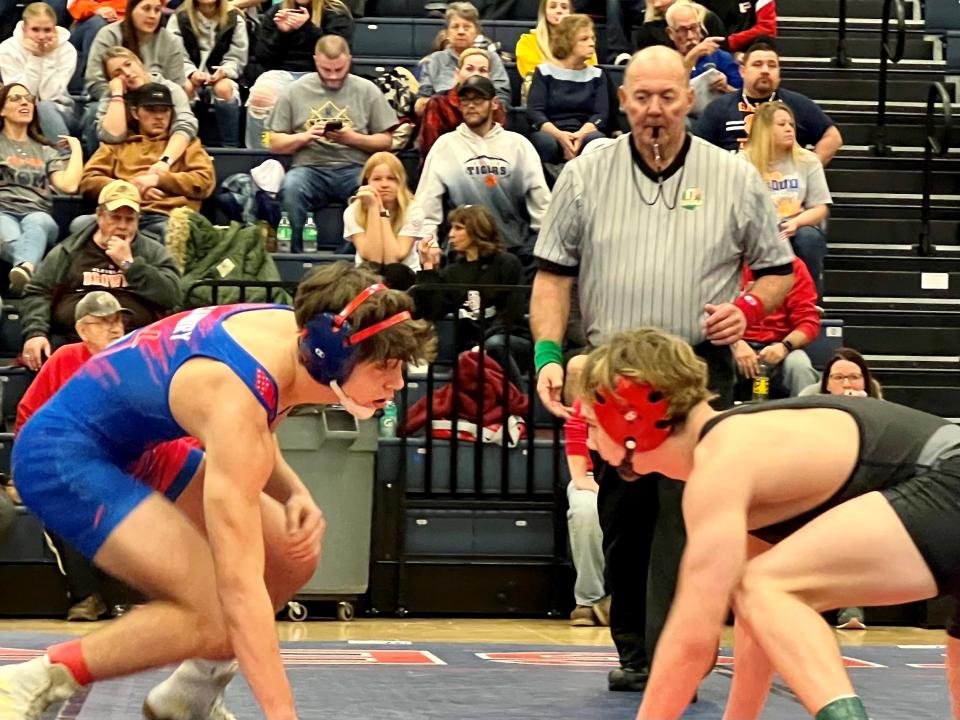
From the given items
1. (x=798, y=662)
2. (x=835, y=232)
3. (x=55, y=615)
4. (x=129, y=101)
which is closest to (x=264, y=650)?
(x=798, y=662)

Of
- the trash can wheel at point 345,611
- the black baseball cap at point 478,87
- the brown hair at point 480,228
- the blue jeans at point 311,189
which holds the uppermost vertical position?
the black baseball cap at point 478,87

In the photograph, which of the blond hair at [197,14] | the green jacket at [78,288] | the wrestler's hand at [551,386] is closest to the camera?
the wrestler's hand at [551,386]

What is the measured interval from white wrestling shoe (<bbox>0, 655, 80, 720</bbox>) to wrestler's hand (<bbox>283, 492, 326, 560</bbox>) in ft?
1.84

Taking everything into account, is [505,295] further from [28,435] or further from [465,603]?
[28,435]

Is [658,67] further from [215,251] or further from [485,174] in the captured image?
[215,251]

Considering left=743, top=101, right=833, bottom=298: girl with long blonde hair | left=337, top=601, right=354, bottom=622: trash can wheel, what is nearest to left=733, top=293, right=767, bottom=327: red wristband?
left=337, top=601, right=354, bottom=622: trash can wheel

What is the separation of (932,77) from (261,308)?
718cm

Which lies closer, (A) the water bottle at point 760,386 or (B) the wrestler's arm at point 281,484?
(B) the wrestler's arm at point 281,484

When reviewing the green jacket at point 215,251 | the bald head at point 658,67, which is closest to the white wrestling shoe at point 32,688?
the bald head at point 658,67

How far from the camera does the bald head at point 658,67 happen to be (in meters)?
4.42

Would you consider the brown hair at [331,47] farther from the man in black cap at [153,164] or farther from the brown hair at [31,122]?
the brown hair at [31,122]

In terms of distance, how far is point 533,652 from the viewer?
5715mm

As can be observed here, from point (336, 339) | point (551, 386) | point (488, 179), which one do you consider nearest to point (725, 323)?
point (551, 386)

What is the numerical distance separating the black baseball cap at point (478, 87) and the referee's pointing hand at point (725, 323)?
12.2ft
